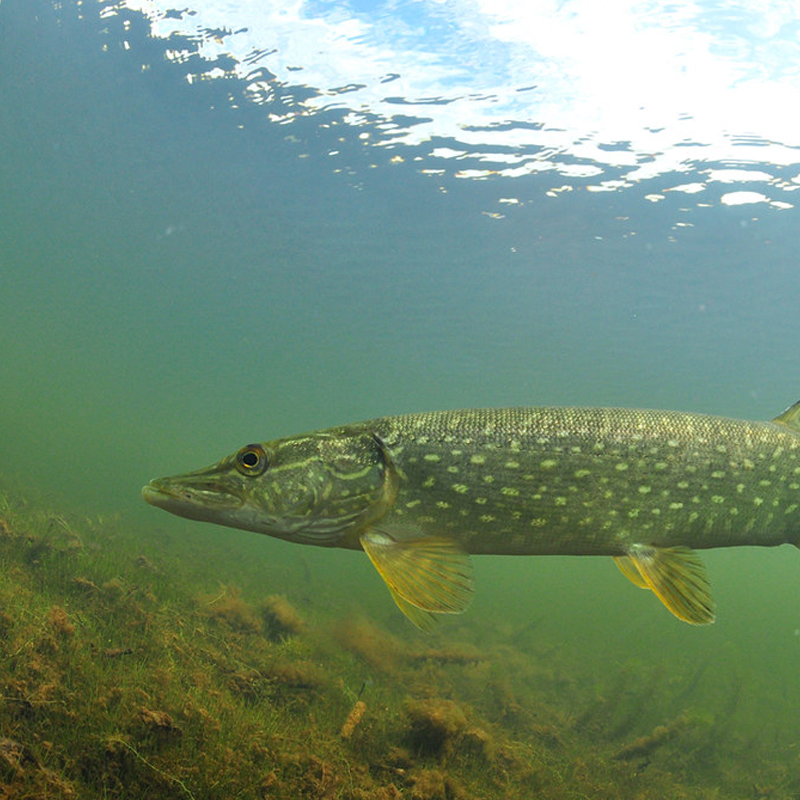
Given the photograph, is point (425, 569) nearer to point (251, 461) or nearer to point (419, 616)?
point (419, 616)

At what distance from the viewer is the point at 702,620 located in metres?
3.08

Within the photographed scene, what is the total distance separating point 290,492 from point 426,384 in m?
39.9

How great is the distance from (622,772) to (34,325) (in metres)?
64.7

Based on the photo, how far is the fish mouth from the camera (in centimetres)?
312

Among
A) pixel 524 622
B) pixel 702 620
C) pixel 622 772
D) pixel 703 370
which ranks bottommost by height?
pixel 524 622

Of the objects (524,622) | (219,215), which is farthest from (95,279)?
(524,622)

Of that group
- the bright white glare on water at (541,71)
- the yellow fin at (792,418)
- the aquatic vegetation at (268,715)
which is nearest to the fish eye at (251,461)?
the aquatic vegetation at (268,715)

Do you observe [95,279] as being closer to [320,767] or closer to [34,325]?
[34,325]

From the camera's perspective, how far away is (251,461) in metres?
3.27

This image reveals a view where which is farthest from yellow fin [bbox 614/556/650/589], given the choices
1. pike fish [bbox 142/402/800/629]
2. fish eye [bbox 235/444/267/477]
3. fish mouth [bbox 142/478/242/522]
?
fish mouth [bbox 142/478/242/522]

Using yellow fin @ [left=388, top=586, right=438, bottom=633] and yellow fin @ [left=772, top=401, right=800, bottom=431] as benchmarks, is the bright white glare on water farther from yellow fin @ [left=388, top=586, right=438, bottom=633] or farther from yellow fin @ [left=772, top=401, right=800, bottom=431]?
yellow fin @ [left=388, top=586, right=438, bottom=633]

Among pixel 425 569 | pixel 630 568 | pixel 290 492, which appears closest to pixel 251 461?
pixel 290 492

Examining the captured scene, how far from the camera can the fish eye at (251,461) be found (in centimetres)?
325

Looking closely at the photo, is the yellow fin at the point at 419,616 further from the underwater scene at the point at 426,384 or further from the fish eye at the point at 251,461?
the fish eye at the point at 251,461
